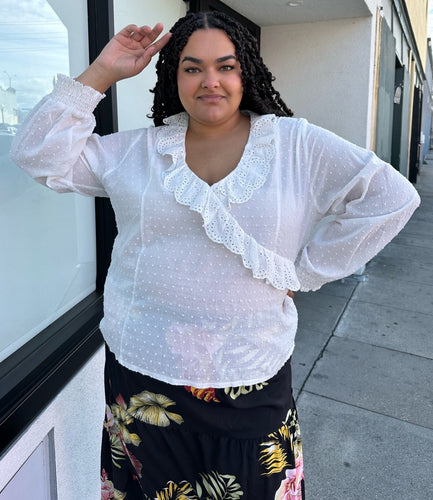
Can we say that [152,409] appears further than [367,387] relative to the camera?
No

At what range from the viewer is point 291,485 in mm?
1477

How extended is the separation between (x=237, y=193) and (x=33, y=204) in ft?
3.17

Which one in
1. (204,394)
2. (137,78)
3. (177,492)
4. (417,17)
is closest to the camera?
(204,394)

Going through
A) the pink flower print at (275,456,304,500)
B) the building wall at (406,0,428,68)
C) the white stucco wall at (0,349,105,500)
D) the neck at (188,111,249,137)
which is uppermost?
the building wall at (406,0,428,68)

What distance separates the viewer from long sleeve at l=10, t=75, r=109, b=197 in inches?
52.0

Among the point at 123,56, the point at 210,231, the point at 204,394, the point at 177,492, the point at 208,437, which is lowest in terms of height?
the point at 177,492

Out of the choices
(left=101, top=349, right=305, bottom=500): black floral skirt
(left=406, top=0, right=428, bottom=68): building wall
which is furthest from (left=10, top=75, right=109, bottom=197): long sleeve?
(left=406, top=0, right=428, bottom=68): building wall

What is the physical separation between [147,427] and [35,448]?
53 centimetres

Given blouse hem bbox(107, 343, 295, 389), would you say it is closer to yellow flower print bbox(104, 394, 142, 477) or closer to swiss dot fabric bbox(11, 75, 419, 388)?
swiss dot fabric bbox(11, 75, 419, 388)

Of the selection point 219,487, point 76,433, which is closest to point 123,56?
point 219,487

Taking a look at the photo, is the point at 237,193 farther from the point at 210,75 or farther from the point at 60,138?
the point at 60,138

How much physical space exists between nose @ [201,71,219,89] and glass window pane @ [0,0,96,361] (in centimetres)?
79

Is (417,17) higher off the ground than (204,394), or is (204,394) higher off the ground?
(417,17)

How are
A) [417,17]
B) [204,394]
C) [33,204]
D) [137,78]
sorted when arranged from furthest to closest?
[417,17], [137,78], [33,204], [204,394]
